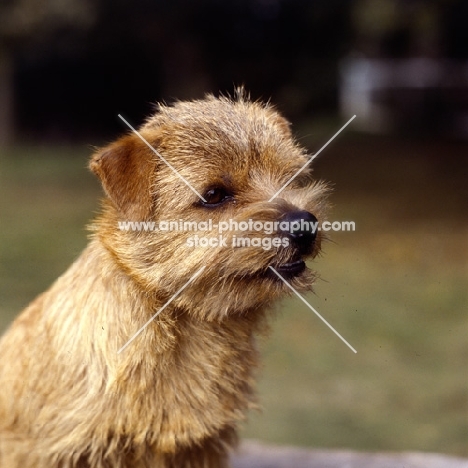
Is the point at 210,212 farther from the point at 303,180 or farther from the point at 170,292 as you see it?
the point at 303,180

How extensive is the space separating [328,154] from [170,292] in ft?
33.3

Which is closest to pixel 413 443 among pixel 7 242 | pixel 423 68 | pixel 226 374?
pixel 226 374

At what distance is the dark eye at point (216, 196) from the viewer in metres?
3.60

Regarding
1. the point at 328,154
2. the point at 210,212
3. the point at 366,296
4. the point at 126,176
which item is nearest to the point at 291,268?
the point at 210,212

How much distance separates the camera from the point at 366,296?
10.7 m

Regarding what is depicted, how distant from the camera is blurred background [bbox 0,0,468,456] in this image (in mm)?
8148

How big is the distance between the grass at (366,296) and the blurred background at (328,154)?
29 millimetres

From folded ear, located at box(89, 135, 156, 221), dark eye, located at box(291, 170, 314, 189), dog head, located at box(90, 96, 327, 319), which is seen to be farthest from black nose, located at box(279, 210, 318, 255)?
folded ear, located at box(89, 135, 156, 221)

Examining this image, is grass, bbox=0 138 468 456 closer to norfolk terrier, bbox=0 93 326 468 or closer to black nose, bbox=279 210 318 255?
norfolk terrier, bbox=0 93 326 468

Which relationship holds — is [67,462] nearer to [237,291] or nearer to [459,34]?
[237,291]

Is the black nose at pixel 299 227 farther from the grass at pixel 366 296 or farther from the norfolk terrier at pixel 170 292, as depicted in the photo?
the grass at pixel 366 296

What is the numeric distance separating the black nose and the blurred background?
2887 millimetres

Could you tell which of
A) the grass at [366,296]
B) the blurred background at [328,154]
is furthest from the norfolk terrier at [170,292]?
the blurred background at [328,154]

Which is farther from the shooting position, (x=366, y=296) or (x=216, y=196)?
(x=366, y=296)
